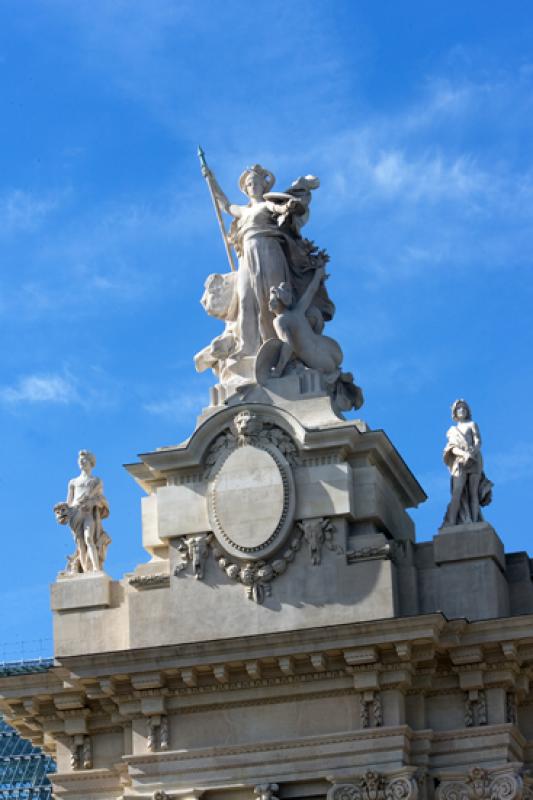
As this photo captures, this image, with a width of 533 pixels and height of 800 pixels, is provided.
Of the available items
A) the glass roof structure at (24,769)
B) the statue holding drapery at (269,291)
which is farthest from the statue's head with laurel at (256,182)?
the glass roof structure at (24,769)

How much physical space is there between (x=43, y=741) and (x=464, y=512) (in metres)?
7.44

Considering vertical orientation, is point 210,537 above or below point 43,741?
above

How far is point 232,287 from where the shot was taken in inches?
1569

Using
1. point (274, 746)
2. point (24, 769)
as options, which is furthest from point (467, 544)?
point (24, 769)

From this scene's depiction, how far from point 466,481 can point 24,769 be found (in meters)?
18.3

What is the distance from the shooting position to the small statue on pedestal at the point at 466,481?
37.5 m

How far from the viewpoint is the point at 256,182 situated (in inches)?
1585

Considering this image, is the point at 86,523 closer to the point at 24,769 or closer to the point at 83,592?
the point at 83,592

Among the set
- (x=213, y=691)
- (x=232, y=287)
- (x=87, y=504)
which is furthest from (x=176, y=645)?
(x=232, y=287)

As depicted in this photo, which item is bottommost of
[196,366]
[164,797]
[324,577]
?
[164,797]

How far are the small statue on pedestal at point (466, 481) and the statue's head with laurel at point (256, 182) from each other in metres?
5.38

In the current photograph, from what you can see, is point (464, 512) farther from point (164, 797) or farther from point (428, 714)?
point (164, 797)

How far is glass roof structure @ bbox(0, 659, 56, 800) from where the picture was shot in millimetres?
51812

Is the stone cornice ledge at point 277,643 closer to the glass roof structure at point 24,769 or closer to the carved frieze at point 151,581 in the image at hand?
the carved frieze at point 151,581
